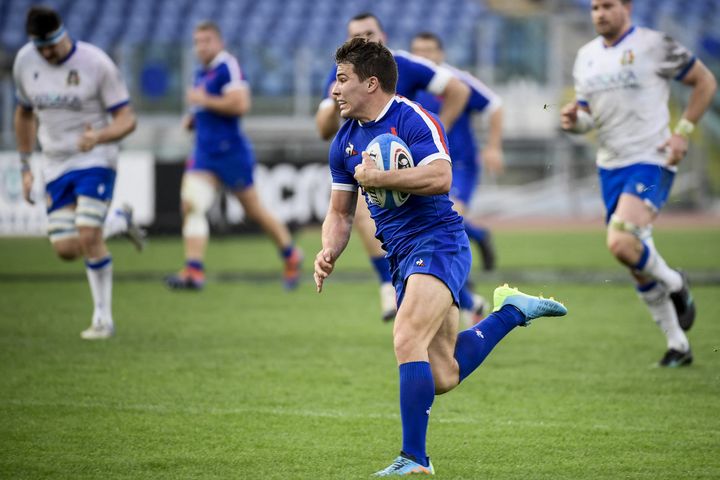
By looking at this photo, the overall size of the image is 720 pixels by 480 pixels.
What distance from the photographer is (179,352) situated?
8539mm

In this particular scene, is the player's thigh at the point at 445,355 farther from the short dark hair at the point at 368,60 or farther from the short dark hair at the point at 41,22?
the short dark hair at the point at 41,22

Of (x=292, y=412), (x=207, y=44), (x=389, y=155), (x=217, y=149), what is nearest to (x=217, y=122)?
(x=217, y=149)

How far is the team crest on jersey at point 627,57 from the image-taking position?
26.3 ft

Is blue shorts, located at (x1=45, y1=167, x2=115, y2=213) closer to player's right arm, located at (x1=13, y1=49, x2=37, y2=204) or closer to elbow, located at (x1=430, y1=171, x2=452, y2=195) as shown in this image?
player's right arm, located at (x1=13, y1=49, x2=37, y2=204)

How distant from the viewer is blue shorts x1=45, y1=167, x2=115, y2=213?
29.8ft

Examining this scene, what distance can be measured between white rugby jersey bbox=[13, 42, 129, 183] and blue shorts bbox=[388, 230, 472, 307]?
445 centimetres

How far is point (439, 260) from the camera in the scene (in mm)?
5242

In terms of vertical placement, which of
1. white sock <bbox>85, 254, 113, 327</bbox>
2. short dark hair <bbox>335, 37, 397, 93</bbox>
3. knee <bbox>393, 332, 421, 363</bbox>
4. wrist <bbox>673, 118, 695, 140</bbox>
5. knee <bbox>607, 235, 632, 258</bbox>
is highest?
short dark hair <bbox>335, 37, 397, 93</bbox>

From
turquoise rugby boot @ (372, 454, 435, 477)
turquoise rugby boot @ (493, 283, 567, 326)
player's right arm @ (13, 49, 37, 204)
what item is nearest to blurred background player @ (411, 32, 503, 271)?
player's right arm @ (13, 49, 37, 204)

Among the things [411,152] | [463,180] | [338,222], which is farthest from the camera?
[463,180]

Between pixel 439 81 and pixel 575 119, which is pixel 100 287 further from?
pixel 575 119

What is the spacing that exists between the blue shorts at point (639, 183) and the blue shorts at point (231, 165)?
5249mm

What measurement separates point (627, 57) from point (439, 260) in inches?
136

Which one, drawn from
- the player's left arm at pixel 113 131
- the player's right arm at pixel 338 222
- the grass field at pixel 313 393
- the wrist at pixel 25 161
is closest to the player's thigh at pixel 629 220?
the grass field at pixel 313 393
